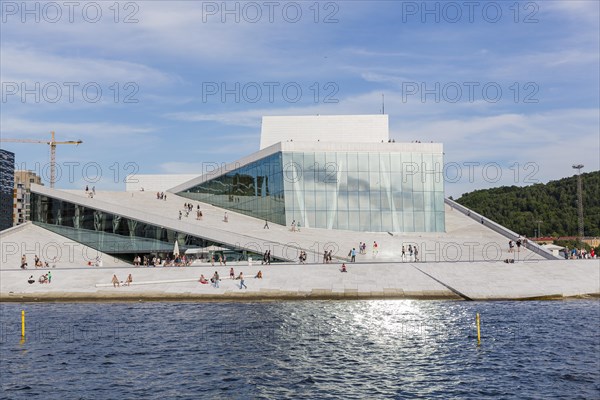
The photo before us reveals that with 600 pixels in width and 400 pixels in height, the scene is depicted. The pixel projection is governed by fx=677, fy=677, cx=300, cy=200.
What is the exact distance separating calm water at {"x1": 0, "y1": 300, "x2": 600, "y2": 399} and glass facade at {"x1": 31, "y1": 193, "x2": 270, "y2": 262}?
17.0m

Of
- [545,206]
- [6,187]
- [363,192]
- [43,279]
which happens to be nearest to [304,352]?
[43,279]

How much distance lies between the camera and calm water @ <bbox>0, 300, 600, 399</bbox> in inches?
866

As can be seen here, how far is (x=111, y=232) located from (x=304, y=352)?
36430mm

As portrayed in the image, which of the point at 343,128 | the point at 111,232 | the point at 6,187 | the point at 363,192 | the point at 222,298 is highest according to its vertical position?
the point at 6,187

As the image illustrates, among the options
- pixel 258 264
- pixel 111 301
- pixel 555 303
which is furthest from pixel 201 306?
pixel 555 303

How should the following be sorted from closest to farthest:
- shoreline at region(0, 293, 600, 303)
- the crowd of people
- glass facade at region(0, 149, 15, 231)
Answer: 1. shoreline at region(0, 293, 600, 303)
2. the crowd of people
3. glass facade at region(0, 149, 15, 231)

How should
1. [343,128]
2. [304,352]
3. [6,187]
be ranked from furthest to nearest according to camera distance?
[6,187], [343,128], [304,352]

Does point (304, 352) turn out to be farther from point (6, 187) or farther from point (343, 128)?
point (6, 187)

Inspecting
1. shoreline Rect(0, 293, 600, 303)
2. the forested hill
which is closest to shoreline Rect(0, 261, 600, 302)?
shoreline Rect(0, 293, 600, 303)

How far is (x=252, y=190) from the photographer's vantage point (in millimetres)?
68375

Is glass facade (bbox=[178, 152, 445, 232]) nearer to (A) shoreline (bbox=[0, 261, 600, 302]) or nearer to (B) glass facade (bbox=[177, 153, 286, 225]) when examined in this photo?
(B) glass facade (bbox=[177, 153, 286, 225])

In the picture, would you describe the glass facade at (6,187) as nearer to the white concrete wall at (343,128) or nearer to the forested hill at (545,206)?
the white concrete wall at (343,128)

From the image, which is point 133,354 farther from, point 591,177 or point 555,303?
point 591,177

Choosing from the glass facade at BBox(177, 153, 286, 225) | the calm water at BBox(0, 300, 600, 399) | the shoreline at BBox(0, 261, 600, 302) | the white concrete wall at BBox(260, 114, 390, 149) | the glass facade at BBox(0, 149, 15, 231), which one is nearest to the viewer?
the calm water at BBox(0, 300, 600, 399)
